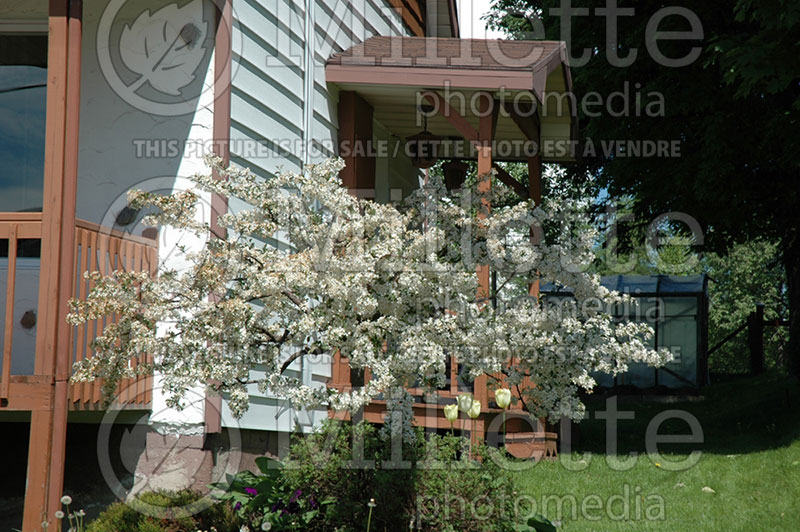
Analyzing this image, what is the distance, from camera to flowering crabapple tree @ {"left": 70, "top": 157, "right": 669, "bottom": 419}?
440 centimetres

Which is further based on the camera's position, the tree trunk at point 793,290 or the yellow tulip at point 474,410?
the tree trunk at point 793,290

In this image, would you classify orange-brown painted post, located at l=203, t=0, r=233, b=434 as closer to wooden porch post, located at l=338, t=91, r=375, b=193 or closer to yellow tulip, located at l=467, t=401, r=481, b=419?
yellow tulip, located at l=467, t=401, r=481, b=419

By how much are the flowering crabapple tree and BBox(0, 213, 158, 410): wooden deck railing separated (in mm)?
592

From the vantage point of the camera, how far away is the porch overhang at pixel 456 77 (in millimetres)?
7785

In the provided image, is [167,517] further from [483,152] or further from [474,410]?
[483,152]

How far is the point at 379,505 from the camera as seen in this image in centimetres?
505

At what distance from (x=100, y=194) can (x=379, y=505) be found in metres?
3.16

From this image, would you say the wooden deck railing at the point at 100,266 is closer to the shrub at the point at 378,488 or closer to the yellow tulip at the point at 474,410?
the shrub at the point at 378,488

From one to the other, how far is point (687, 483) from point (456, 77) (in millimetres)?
4499

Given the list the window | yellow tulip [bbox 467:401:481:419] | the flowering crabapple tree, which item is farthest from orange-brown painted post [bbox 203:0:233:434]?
yellow tulip [bbox 467:401:481:419]

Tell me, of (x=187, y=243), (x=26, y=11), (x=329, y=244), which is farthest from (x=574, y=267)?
(x=26, y=11)

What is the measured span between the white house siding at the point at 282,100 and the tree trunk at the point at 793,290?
308 inches

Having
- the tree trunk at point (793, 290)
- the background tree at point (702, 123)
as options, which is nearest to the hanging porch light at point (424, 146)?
the background tree at point (702, 123)

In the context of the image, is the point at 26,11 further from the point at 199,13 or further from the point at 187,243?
the point at 187,243
